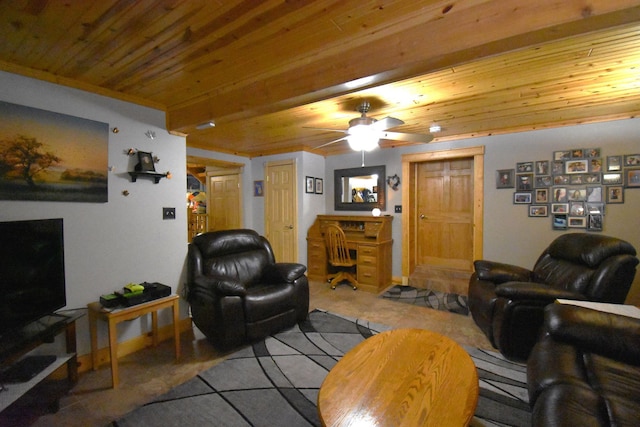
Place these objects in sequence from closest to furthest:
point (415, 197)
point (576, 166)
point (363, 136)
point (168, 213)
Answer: point (363, 136) < point (168, 213) < point (576, 166) < point (415, 197)

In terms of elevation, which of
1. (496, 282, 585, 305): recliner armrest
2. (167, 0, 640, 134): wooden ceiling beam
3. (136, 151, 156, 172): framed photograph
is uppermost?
(167, 0, 640, 134): wooden ceiling beam

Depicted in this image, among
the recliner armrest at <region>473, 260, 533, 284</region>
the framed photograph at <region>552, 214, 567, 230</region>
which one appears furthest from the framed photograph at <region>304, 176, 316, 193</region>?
the framed photograph at <region>552, 214, 567, 230</region>

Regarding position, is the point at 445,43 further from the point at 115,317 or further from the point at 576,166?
the point at 576,166

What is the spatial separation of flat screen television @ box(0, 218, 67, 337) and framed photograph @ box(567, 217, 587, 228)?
4915 millimetres

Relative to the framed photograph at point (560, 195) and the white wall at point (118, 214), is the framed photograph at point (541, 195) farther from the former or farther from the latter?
the white wall at point (118, 214)

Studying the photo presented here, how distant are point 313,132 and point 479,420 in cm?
325

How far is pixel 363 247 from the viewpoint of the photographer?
4.27 m

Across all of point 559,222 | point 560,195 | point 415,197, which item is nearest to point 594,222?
point 559,222

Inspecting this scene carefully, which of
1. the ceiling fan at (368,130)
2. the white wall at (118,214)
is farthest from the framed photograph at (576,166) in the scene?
the white wall at (118,214)

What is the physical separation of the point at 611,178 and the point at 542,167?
627mm

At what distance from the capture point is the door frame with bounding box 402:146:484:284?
153 inches

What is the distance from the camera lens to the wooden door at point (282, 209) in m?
4.82

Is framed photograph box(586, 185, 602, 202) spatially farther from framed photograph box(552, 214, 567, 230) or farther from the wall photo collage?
framed photograph box(552, 214, 567, 230)

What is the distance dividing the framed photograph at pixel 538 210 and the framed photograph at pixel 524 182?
24 centimetres
